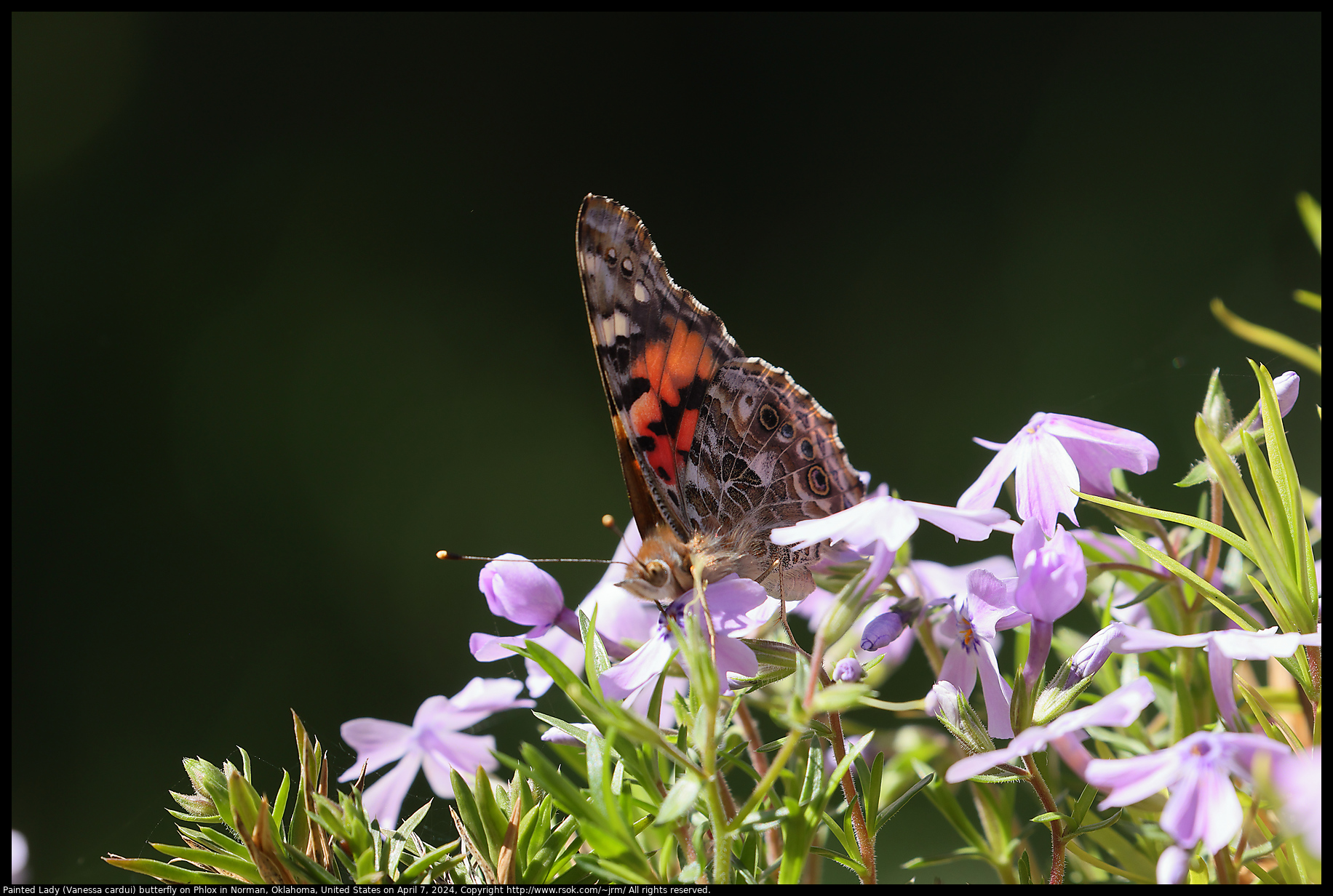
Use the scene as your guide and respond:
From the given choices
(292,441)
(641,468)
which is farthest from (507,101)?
(641,468)

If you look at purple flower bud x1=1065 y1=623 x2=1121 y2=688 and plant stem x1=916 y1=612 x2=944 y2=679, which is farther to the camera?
plant stem x1=916 y1=612 x2=944 y2=679

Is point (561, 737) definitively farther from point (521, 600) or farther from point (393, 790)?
point (393, 790)

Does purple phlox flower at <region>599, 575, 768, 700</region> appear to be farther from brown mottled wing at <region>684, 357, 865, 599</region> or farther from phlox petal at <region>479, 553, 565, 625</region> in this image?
brown mottled wing at <region>684, 357, 865, 599</region>

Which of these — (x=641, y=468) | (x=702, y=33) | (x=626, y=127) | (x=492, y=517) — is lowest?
(x=492, y=517)

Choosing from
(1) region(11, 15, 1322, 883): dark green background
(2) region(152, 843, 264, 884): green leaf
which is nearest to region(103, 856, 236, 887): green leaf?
(2) region(152, 843, 264, 884): green leaf

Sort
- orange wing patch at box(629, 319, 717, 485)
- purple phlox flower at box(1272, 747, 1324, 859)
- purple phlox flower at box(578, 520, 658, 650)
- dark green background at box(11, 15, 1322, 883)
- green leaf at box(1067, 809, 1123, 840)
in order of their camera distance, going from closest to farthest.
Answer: purple phlox flower at box(1272, 747, 1324, 859)
green leaf at box(1067, 809, 1123, 840)
purple phlox flower at box(578, 520, 658, 650)
orange wing patch at box(629, 319, 717, 485)
dark green background at box(11, 15, 1322, 883)

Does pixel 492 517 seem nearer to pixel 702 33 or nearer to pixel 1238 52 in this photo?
pixel 702 33

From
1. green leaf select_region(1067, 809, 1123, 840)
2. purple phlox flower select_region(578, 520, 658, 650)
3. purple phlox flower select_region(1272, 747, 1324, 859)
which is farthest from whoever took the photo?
purple phlox flower select_region(578, 520, 658, 650)

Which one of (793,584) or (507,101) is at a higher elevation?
(507,101)
